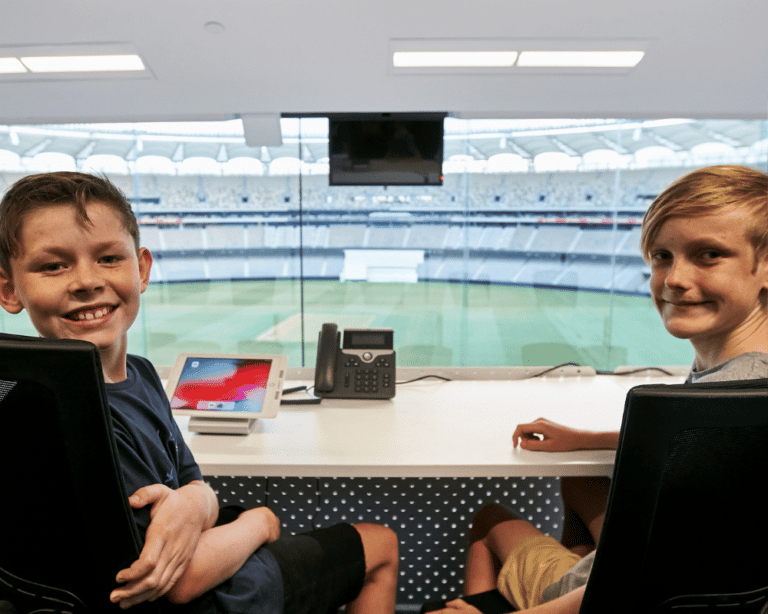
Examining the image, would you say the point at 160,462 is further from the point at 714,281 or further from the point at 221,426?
the point at 714,281

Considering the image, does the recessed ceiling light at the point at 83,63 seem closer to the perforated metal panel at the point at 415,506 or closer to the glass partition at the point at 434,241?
the perforated metal panel at the point at 415,506

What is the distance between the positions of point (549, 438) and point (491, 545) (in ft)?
1.01

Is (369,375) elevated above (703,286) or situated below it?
below

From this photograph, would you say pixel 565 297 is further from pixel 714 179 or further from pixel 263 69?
pixel 714 179

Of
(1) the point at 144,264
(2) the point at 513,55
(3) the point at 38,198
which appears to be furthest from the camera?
(2) the point at 513,55

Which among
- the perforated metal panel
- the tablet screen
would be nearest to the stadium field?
the perforated metal panel

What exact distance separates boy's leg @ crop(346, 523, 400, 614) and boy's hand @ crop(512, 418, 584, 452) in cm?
41

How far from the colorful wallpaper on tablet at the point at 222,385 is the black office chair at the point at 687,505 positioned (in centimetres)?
96

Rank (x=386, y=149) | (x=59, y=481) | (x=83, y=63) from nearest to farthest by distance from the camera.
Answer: (x=59, y=481) < (x=83, y=63) < (x=386, y=149)

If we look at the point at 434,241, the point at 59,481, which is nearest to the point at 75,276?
the point at 59,481

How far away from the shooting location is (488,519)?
1.29 m

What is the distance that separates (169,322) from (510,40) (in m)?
11.2

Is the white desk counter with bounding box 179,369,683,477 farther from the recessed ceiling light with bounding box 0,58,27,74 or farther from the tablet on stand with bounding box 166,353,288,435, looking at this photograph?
the recessed ceiling light with bounding box 0,58,27,74

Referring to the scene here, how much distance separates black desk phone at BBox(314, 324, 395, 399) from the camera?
5.29 feet
